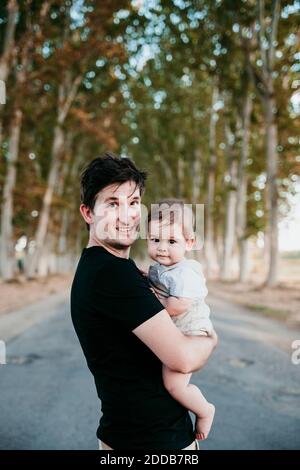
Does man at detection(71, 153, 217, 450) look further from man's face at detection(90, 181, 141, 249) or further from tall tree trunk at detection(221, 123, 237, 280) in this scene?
tall tree trunk at detection(221, 123, 237, 280)

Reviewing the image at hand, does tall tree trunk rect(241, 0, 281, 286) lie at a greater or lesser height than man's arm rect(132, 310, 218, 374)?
greater

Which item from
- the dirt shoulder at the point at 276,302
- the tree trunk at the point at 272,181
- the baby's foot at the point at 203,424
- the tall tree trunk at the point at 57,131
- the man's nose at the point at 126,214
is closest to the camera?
the man's nose at the point at 126,214

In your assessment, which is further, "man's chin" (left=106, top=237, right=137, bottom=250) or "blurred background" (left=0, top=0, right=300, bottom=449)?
"blurred background" (left=0, top=0, right=300, bottom=449)

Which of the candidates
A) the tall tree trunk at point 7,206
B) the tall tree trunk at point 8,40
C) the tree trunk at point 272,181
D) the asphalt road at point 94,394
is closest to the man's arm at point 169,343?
the asphalt road at point 94,394

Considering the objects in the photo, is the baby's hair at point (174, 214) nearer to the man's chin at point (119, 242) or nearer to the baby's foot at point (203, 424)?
the man's chin at point (119, 242)

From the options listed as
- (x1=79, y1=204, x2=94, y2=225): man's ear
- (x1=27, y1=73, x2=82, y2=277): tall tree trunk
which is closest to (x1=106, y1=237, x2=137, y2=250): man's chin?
(x1=79, y1=204, x2=94, y2=225): man's ear

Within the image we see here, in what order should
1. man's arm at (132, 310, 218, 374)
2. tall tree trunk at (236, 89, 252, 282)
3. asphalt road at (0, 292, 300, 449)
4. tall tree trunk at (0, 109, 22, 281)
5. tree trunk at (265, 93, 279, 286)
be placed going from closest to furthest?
man's arm at (132, 310, 218, 374), asphalt road at (0, 292, 300, 449), tree trunk at (265, 93, 279, 286), tall tree trunk at (0, 109, 22, 281), tall tree trunk at (236, 89, 252, 282)

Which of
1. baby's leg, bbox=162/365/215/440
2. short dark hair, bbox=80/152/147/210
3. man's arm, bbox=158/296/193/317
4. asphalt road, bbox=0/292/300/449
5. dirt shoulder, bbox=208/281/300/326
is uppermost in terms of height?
short dark hair, bbox=80/152/147/210

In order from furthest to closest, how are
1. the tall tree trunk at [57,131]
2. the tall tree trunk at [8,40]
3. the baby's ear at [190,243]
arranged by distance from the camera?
the tall tree trunk at [57,131], the tall tree trunk at [8,40], the baby's ear at [190,243]

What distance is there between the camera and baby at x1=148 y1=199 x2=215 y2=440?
189 cm

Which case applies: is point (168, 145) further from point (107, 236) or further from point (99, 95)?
point (107, 236)

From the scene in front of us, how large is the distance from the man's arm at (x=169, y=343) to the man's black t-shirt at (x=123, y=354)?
30 millimetres

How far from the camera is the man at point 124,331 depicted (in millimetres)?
1693
